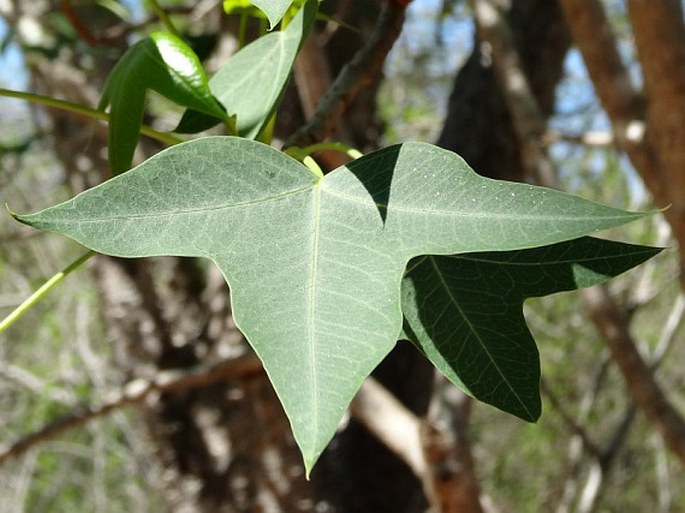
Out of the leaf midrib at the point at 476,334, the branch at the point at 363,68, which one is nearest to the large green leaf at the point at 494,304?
the leaf midrib at the point at 476,334

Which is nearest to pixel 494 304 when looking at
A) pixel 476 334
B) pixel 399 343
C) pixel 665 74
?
pixel 476 334

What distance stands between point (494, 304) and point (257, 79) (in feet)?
0.50

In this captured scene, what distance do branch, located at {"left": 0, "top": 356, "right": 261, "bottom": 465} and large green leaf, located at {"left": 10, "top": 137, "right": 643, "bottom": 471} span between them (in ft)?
2.91

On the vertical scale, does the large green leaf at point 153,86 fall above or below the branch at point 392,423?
above

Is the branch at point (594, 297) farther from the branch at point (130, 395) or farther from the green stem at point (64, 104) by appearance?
the green stem at point (64, 104)

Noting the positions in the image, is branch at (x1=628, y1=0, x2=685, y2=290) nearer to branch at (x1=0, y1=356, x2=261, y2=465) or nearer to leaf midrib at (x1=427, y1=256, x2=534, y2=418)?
leaf midrib at (x1=427, y1=256, x2=534, y2=418)

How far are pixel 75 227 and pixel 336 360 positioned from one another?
105mm

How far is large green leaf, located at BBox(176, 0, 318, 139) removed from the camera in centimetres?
43

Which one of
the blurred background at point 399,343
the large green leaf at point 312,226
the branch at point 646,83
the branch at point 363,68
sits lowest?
the blurred background at point 399,343

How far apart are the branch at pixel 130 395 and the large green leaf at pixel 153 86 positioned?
81cm

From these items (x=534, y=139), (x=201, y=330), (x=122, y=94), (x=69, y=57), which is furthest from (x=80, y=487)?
(x=122, y=94)

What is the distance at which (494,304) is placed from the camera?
1.37 feet

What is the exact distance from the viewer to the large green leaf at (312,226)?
0.32 metres

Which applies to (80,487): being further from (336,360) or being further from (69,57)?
(336,360)
